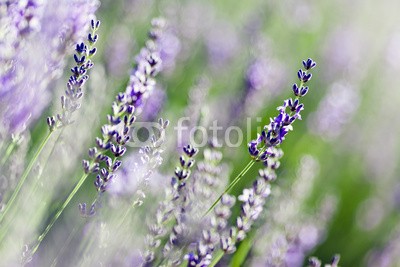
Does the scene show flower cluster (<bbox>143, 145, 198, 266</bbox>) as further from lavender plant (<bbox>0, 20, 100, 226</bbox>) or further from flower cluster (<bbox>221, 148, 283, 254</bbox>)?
lavender plant (<bbox>0, 20, 100, 226</bbox>)

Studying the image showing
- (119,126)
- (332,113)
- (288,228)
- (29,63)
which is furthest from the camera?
(332,113)

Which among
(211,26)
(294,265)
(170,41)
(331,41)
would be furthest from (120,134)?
(331,41)

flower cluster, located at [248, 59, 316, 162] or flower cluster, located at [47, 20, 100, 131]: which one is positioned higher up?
flower cluster, located at [248, 59, 316, 162]

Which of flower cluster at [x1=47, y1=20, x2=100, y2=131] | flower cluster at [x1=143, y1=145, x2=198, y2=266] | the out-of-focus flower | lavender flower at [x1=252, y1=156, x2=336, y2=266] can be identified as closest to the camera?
flower cluster at [x1=47, y1=20, x2=100, y2=131]

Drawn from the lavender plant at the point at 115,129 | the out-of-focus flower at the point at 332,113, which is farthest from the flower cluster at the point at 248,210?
the out-of-focus flower at the point at 332,113

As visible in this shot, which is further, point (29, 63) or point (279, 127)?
point (29, 63)

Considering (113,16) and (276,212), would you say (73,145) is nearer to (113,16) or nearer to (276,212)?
(276,212)

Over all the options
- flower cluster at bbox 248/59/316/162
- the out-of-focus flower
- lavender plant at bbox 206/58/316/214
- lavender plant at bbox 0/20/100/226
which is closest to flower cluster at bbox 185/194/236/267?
lavender plant at bbox 206/58/316/214

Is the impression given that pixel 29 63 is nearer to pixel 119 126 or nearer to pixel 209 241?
pixel 119 126

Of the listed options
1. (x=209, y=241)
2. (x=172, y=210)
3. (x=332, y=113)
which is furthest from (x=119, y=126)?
(x=332, y=113)
